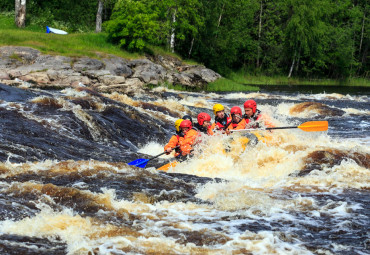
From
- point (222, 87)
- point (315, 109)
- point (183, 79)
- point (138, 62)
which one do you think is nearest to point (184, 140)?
point (315, 109)

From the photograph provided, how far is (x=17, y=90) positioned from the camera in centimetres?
1547

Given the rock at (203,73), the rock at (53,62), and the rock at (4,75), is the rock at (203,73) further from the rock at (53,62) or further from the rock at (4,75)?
the rock at (4,75)

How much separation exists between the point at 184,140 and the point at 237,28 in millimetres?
32455

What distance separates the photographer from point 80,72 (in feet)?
81.7

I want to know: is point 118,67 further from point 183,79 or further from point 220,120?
point 220,120

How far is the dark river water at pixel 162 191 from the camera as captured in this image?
18.4 ft

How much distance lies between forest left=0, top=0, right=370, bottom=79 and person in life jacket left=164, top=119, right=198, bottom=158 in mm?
20081

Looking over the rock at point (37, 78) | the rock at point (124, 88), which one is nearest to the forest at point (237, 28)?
the rock at point (124, 88)

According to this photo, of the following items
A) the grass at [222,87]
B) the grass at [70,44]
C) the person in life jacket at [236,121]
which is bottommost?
the grass at [222,87]

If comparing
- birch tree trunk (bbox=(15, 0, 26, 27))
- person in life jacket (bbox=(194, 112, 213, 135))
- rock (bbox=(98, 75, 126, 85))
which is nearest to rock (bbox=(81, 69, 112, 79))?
rock (bbox=(98, 75, 126, 85))

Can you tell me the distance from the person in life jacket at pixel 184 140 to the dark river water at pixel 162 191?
0.33 m

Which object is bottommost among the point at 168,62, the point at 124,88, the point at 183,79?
the point at 124,88

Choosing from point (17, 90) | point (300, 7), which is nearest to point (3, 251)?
point (17, 90)

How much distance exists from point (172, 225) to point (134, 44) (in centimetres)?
2583
